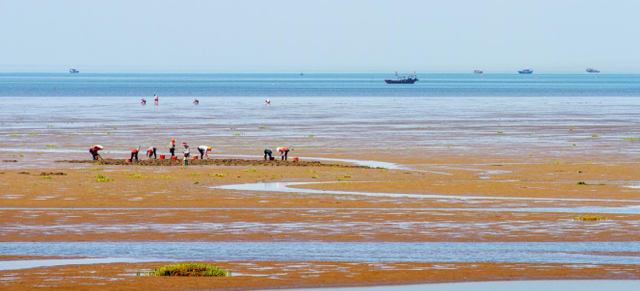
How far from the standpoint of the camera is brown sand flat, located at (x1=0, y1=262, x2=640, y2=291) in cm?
1741

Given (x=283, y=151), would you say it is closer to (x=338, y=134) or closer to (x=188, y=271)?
(x=338, y=134)

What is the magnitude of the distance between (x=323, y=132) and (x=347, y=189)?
3792cm

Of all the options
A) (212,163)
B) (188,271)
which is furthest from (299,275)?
(212,163)

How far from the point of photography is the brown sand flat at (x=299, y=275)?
1741 centimetres

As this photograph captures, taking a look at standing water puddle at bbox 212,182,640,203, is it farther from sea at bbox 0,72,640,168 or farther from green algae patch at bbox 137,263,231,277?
green algae patch at bbox 137,263,231,277

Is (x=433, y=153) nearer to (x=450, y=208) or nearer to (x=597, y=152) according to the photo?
(x=597, y=152)

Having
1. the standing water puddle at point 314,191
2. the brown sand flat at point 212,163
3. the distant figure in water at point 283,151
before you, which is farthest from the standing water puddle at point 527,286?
the distant figure in water at point 283,151

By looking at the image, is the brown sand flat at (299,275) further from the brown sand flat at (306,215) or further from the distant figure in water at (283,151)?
the distant figure in water at (283,151)

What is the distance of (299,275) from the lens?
1855 cm

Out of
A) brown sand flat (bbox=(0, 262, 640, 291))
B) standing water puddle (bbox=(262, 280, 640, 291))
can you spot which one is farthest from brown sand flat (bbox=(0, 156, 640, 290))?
standing water puddle (bbox=(262, 280, 640, 291))

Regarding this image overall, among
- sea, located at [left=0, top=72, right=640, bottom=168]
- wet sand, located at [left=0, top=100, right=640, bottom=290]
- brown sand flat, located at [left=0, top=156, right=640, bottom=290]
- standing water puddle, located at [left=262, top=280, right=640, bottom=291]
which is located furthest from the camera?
sea, located at [left=0, top=72, right=640, bottom=168]

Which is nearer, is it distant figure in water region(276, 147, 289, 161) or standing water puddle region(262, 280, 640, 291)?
standing water puddle region(262, 280, 640, 291)

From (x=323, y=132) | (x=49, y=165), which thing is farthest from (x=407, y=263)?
(x=323, y=132)

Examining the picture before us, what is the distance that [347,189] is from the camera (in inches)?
1389
